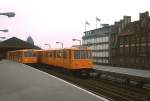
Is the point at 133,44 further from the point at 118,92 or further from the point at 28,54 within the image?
the point at 118,92

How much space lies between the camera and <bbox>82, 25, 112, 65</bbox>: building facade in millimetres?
90438

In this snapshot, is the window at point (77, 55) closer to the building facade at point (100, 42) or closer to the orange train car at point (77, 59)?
the orange train car at point (77, 59)

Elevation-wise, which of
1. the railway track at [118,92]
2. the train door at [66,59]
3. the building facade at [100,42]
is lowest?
the railway track at [118,92]

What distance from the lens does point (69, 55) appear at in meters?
31.6

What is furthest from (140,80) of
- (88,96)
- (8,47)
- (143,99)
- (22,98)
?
(8,47)

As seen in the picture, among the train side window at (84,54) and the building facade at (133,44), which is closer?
the train side window at (84,54)

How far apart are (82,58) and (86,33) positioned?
77.0 m

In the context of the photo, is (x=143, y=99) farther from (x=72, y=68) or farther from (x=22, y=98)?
(x=72, y=68)

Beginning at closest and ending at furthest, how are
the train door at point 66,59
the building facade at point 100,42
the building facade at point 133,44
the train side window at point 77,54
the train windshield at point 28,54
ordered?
the train side window at point 77,54, the train door at point 66,59, the train windshield at point 28,54, the building facade at point 133,44, the building facade at point 100,42

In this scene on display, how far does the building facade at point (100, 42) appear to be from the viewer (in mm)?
90438

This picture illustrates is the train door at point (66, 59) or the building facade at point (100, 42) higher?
the building facade at point (100, 42)

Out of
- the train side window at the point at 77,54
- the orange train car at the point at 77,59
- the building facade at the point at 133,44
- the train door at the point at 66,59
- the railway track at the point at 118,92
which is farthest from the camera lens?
the building facade at the point at 133,44

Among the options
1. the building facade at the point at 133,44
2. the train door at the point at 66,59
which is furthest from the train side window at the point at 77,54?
the building facade at the point at 133,44

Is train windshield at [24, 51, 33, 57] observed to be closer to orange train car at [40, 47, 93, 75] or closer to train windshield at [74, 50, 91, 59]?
orange train car at [40, 47, 93, 75]
